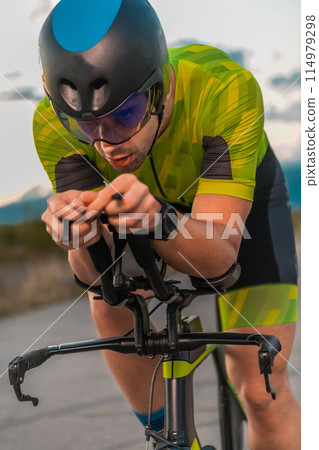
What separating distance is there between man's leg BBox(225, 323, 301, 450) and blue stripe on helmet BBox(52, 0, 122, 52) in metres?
1.19

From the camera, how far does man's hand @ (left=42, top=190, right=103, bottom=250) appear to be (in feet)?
4.87

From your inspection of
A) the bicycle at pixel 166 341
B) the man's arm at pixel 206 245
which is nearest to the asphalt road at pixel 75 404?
the bicycle at pixel 166 341

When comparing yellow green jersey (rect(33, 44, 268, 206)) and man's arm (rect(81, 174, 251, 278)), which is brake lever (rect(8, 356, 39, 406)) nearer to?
man's arm (rect(81, 174, 251, 278))

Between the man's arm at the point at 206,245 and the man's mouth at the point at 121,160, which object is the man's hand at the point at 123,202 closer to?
the man's arm at the point at 206,245

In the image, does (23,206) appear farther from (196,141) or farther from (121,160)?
(121,160)

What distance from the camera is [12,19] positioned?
3715 mm

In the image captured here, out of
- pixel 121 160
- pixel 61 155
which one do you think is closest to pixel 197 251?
pixel 121 160

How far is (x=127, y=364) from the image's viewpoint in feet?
8.66

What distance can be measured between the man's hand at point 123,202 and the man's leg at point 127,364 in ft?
3.52

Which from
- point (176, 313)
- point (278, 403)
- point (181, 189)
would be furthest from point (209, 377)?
point (176, 313)

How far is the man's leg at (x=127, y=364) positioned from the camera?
99.8 inches

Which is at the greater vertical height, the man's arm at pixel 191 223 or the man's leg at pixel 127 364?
the man's arm at pixel 191 223

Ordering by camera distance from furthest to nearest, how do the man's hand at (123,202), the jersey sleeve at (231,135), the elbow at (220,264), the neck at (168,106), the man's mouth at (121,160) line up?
the neck at (168,106)
the jersey sleeve at (231,135)
the man's mouth at (121,160)
the elbow at (220,264)
the man's hand at (123,202)
